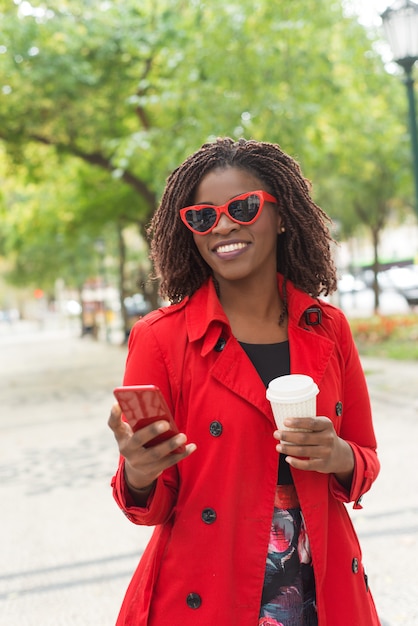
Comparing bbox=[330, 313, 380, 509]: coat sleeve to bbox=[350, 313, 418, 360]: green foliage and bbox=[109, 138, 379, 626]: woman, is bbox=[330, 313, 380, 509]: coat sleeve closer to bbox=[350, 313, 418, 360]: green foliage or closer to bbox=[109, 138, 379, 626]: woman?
bbox=[109, 138, 379, 626]: woman

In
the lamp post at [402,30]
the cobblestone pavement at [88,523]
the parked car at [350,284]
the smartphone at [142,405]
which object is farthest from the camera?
the parked car at [350,284]

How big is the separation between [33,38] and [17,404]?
670 centimetres

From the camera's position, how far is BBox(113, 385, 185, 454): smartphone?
57.3 inches

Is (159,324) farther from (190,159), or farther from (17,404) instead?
(17,404)

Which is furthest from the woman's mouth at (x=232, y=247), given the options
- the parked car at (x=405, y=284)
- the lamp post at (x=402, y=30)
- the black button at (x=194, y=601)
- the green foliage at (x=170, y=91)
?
the parked car at (x=405, y=284)

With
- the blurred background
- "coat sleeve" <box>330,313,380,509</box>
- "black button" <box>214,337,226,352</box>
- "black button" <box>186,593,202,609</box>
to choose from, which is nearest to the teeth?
"black button" <box>214,337,226,352</box>

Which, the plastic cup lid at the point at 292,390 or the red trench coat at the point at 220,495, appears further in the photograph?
the red trench coat at the point at 220,495

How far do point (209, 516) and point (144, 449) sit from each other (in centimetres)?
27

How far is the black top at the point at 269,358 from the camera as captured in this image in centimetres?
183

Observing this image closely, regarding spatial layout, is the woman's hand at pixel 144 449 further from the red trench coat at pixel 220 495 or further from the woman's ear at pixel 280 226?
the woman's ear at pixel 280 226

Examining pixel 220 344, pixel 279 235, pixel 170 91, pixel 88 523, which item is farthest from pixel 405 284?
pixel 220 344

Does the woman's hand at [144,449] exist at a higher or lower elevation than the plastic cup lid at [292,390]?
lower

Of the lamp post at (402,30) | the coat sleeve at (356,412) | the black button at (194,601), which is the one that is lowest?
the black button at (194,601)

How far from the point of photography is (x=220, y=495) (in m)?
1.70
